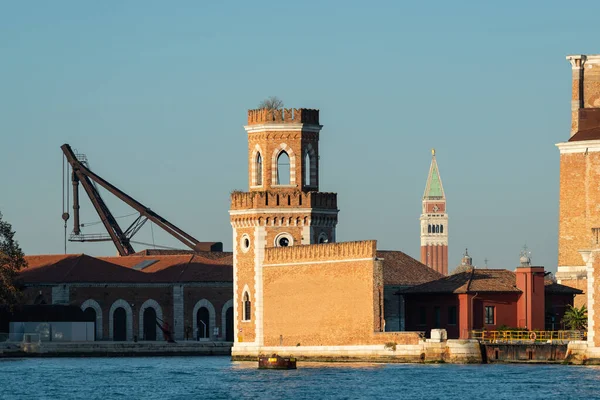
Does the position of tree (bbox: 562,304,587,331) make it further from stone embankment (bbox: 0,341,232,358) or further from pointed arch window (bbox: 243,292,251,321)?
stone embankment (bbox: 0,341,232,358)

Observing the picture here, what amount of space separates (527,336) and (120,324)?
43611mm

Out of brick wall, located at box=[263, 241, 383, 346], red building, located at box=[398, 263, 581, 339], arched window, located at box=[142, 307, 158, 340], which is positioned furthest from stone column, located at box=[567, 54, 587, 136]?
arched window, located at box=[142, 307, 158, 340]

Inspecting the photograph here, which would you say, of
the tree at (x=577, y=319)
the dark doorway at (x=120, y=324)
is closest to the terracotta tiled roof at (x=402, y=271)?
the tree at (x=577, y=319)

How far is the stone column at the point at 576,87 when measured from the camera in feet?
376

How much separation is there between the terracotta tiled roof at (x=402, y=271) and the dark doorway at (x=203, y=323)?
2521 centimetres

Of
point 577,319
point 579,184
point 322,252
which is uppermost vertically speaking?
point 579,184

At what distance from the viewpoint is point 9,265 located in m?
123

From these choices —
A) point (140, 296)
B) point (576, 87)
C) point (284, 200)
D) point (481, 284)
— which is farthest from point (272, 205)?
point (140, 296)

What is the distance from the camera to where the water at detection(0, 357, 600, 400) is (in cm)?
7944

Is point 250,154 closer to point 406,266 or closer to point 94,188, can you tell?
point 406,266

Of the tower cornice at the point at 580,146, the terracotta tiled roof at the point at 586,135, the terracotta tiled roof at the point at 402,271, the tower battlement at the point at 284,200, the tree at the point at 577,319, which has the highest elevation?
the terracotta tiled roof at the point at 586,135

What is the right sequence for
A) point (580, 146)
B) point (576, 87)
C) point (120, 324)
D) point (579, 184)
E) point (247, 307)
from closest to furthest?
point (247, 307) → point (580, 146) → point (579, 184) → point (576, 87) → point (120, 324)

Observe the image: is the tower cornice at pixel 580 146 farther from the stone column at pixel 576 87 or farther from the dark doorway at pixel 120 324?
the dark doorway at pixel 120 324

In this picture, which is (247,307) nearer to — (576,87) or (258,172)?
(258,172)
